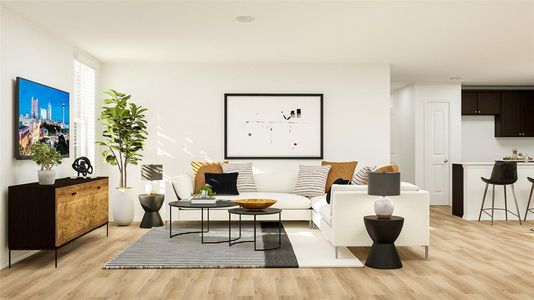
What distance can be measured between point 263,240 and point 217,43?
2569 millimetres

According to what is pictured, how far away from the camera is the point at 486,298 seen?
12.7ft

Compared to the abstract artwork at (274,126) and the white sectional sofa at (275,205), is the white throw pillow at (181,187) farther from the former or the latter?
the abstract artwork at (274,126)

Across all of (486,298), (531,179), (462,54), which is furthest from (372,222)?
(531,179)

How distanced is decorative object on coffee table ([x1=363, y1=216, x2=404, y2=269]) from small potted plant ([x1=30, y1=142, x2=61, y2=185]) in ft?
10.3

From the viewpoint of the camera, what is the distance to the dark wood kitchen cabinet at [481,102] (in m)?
10.8

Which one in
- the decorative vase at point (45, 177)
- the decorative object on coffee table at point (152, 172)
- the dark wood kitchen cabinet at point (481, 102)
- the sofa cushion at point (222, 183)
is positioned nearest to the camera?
the decorative vase at point (45, 177)

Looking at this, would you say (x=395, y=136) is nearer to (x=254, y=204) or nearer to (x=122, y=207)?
(x=122, y=207)

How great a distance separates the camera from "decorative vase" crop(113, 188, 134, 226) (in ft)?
24.9

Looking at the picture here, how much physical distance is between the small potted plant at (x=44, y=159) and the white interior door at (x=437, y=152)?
24.5 feet

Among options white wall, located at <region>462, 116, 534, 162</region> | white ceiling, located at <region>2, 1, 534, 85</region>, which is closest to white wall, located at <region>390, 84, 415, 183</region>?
white wall, located at <region>462, 116, 534, 162</region>

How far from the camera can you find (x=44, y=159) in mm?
5270

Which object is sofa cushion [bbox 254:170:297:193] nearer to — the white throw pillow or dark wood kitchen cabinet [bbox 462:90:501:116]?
the white throw pillow

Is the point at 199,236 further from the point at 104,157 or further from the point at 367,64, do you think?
the point at 367,64

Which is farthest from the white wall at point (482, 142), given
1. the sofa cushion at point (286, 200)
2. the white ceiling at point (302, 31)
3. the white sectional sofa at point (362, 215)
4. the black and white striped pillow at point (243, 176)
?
the white sectional sofa at point (362, 215)
